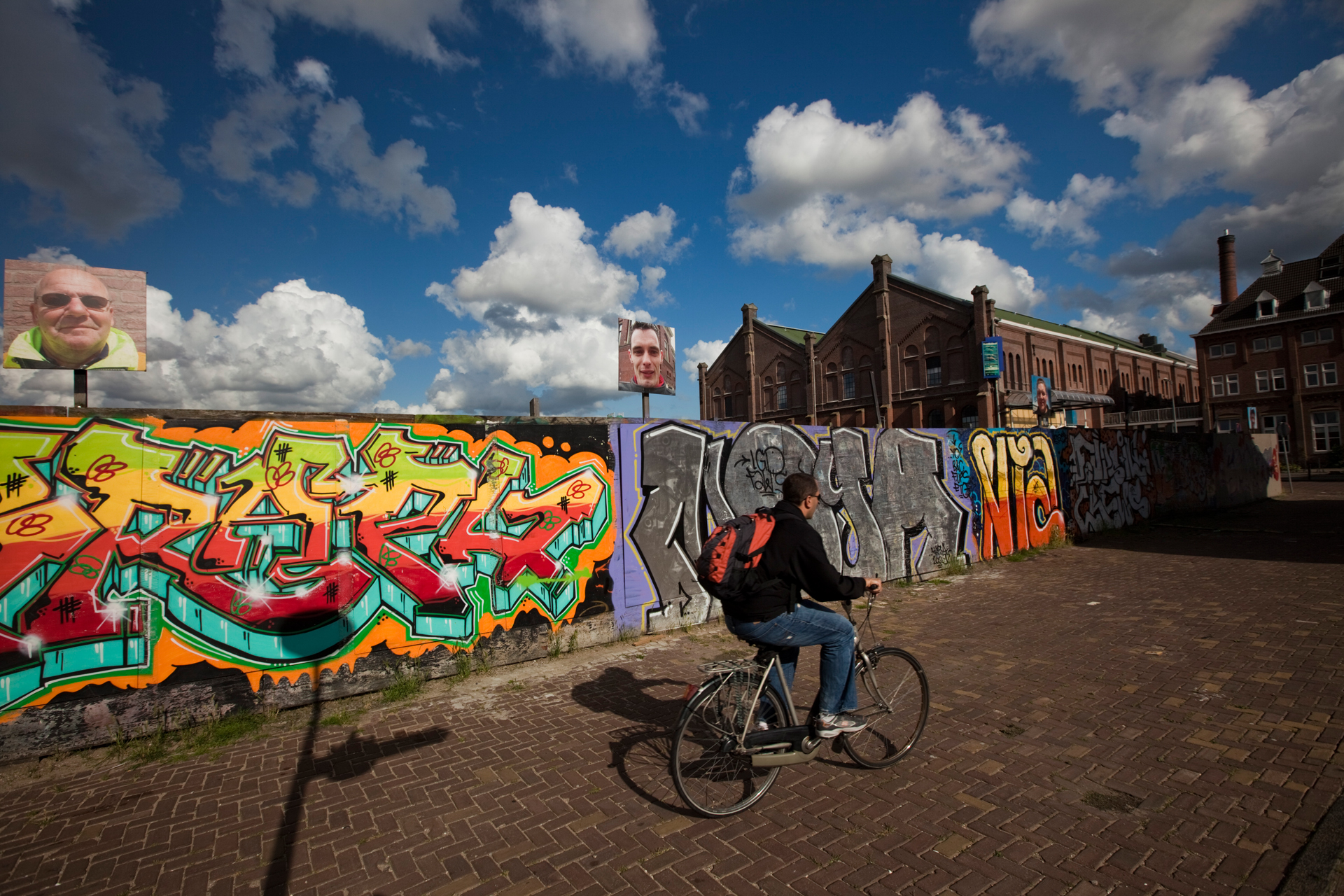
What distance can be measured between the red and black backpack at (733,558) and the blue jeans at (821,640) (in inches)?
8.8

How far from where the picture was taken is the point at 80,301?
4.95m

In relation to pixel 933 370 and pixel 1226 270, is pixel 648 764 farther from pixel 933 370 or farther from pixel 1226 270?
pixel 1226 270

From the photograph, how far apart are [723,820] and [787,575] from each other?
4.43 feet

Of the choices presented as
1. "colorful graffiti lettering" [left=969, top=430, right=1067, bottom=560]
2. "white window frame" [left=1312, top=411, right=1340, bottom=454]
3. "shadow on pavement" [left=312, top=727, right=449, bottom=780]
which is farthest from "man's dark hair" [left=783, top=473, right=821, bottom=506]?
"white window frame" [left=1312, top=411, right=1340, bottom=454]

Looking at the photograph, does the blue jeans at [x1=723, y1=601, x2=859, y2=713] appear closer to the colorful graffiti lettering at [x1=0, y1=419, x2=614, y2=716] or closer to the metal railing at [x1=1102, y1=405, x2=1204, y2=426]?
the colorful graffiti lettering at [x1=0, y1=419, x2=614, y2=716]

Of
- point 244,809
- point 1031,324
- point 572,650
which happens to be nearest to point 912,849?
point 244,809

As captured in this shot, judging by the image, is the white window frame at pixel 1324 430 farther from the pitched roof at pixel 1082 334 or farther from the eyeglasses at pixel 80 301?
the eyeglasses at pixel 80 301

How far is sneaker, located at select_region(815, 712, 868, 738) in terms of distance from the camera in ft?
Answer: 11.6

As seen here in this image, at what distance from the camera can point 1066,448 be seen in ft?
42.8

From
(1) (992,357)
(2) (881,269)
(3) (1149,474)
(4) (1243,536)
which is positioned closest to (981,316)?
(1) (992,357)

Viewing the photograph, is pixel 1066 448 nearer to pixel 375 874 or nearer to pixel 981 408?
pixel 375 874

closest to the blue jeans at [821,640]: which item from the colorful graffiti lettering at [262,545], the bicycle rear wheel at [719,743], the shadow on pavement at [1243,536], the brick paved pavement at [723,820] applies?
the bicycle rear wheel at [719,743]

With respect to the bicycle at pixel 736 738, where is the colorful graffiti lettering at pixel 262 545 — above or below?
above

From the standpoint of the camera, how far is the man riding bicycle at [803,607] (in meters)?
3.37
